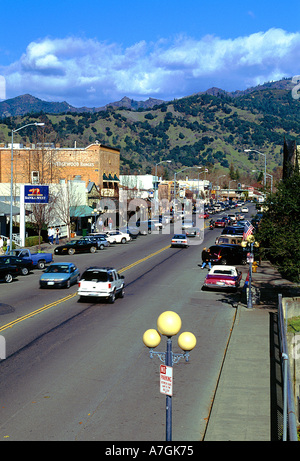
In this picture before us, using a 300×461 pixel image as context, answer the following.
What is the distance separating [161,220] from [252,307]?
58189 millimetres

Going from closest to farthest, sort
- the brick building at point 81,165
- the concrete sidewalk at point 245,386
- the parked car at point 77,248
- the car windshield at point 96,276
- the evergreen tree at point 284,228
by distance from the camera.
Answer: the concrete sidewalk at point 245,386, the evergreen tree at point 284,228, the car windshield at point 96,276, the parked car at point 77,248, the brick building at point 81,165

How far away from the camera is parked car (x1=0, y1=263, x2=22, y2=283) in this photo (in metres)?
33.9

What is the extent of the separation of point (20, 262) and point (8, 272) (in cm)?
340

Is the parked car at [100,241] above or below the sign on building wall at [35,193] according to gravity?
below

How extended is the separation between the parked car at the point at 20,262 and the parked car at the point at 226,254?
42.7 ft

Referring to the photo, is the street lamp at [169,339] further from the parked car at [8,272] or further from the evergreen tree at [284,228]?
the parked car at [8,272]

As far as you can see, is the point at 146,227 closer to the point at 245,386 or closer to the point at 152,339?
the point at 245,386

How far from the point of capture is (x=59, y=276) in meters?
31.3

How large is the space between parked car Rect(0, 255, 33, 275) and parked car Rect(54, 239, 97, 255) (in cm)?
1065

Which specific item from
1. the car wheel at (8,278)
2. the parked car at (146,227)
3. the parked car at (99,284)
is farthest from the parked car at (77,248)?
the parked car at (99,284)

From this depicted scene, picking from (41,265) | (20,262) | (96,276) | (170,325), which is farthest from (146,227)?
(170,325)

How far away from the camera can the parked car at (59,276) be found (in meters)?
31.1
